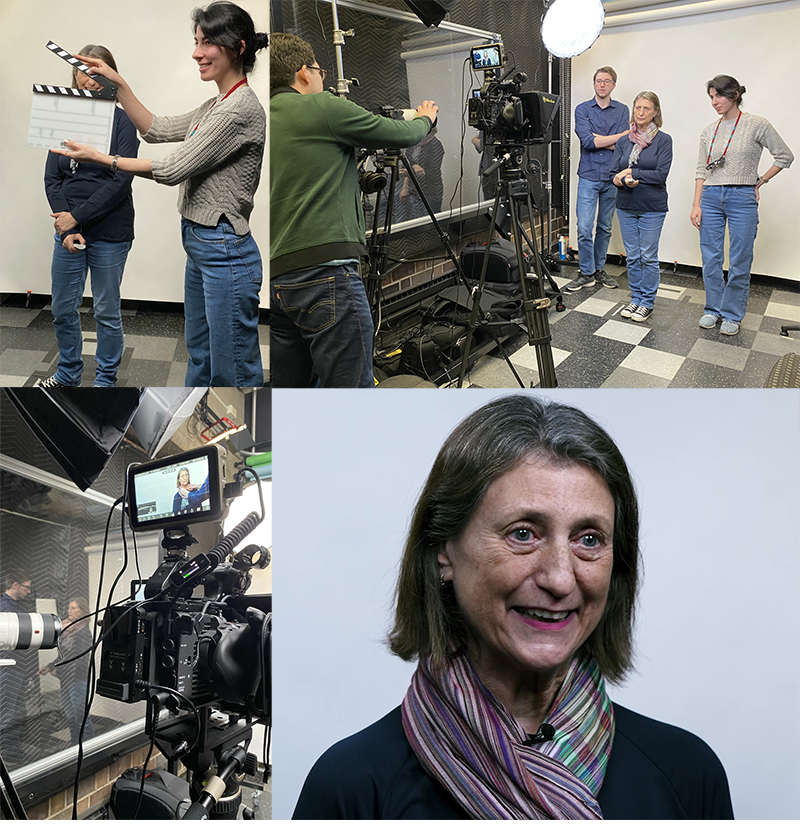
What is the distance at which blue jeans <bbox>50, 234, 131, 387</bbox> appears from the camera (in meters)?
2.12

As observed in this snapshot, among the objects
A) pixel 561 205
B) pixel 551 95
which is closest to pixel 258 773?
pixel 561 205

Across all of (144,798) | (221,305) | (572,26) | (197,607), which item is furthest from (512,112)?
(144,798)

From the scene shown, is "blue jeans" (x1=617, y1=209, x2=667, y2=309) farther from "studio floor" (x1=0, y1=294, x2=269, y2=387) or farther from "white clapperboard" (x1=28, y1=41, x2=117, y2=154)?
"white clapperboard" (x1=28, y1=41, x2=117, y2=154)

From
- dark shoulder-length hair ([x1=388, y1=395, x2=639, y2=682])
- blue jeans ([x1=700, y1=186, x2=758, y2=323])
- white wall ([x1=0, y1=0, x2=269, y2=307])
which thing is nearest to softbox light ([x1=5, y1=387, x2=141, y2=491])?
white wall ([x1=0, y1=0, x2=269, y2=307])

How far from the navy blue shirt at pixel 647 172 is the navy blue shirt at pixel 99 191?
1307 mm

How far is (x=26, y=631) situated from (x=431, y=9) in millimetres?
1964

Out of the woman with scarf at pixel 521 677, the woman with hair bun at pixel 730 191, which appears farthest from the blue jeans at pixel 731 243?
the woman with scarf at pixel 521 677

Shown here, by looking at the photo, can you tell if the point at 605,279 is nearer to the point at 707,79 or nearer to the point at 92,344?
the point at 707,79

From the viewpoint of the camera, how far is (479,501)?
1946 mm

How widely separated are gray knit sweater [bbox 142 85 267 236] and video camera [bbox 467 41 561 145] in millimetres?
586

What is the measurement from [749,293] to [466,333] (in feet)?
2.58

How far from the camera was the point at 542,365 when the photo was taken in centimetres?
219

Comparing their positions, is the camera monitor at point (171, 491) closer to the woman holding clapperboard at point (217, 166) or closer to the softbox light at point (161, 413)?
the softbox light at point (161, 413)

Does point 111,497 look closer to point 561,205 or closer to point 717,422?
point 561,205
